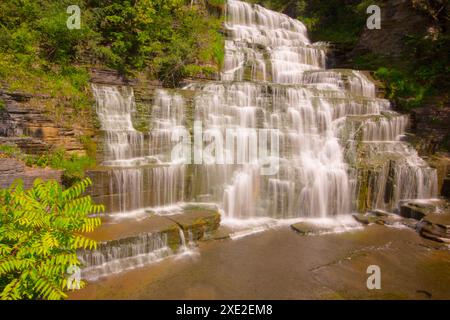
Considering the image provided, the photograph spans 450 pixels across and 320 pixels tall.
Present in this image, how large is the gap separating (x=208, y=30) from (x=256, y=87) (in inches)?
256

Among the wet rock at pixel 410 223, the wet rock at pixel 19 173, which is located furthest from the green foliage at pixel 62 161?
the wet rock at pixel 410 223

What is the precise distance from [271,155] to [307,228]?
9.29 feet

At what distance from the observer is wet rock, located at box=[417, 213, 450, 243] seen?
301 inches

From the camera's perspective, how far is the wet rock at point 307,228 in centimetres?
805

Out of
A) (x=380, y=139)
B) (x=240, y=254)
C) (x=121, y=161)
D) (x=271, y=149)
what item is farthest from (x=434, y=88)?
(x=121, y=161)

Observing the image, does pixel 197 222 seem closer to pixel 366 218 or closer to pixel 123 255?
pixel 123 255

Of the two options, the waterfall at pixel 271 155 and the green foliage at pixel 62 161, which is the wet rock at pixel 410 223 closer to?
the waterfall at pixel 271 155

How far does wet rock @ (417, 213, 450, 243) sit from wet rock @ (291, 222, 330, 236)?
2.65 m

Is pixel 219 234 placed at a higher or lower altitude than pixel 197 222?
lower

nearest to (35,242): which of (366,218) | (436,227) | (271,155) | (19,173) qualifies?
(19,173)

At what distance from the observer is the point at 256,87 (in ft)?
36.9

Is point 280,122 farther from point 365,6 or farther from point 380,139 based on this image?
point 365,6

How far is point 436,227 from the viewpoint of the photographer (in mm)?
7898

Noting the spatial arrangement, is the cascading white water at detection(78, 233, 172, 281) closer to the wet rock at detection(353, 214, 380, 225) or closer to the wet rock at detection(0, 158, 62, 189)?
the wet rock at detection(0, 158, 62, 189)
